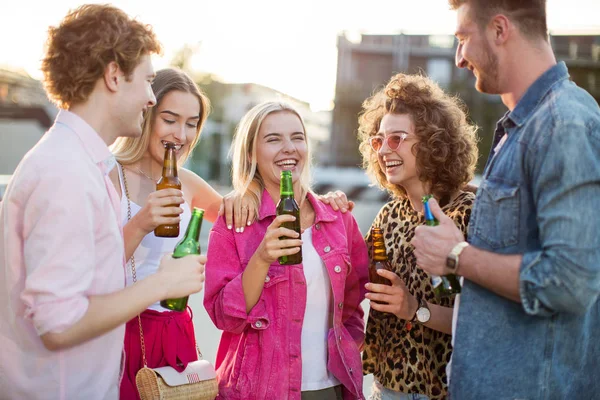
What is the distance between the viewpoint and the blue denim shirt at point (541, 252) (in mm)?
1920

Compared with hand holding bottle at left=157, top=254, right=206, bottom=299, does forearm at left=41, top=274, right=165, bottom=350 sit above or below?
below

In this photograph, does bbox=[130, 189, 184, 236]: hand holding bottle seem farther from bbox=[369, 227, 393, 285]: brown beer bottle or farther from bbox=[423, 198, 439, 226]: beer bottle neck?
bbox=[423, 198, 439, 226]: beer bottle neck

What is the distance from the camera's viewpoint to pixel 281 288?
3105 mm

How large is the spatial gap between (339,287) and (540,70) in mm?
1501

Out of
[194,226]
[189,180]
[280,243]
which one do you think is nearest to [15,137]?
[189,180]

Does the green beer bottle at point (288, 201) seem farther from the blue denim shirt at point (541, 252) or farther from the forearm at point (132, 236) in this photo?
the blue denim shirt at point (541, 252)

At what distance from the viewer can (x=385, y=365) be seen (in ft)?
10.5

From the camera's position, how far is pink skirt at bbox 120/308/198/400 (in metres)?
3.12

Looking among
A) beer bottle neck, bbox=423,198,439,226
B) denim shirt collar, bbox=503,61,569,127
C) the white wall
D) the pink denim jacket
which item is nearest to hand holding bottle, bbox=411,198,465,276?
beer bottle neck, bbox=423,198,439,226

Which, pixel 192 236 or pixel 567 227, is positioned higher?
pixel 567 227

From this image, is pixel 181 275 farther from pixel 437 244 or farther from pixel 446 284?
pixel 446 284

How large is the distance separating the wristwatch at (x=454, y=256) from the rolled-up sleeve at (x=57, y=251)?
125 centimetres

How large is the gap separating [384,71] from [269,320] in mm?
37495

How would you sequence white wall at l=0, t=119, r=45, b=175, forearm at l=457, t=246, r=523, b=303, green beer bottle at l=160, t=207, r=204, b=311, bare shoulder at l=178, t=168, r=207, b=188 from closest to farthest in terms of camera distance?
1. forearm at l=457, t=246, r=523, b=303
2. green beer bottle at l=160, t=207, r=204, b=311
3. bare shoulder at l=178, t=168, r=207, b=188
4. white wall at l=0, t=119, r=45, b=175
